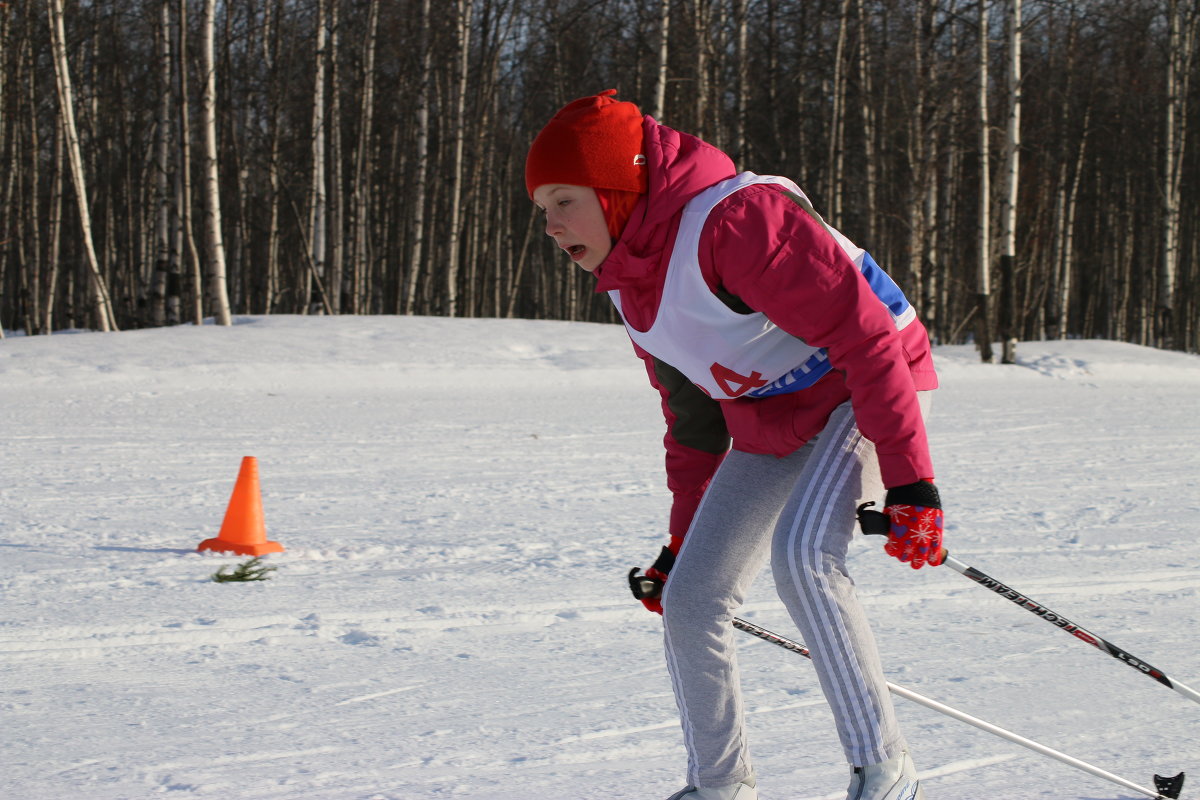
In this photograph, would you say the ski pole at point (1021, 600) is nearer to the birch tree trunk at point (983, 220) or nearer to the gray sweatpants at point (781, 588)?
the gray sweatpants at point (781, 588)

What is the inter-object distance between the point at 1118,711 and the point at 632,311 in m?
1.93

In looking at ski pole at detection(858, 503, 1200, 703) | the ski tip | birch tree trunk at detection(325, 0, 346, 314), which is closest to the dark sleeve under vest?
ski pole at detection(858, 503, 1200, 703)

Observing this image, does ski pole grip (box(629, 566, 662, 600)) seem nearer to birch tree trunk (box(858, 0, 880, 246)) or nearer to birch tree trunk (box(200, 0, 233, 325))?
birch tree trunk (box(200, 0, 233, 325))

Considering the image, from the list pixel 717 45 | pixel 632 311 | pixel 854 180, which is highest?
pixel 717 45

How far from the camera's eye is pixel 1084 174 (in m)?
30.7

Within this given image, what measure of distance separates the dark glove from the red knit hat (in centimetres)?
85

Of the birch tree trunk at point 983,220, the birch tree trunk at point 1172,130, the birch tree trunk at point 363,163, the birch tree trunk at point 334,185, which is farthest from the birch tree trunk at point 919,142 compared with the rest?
the birch tree trunk at point 334,185

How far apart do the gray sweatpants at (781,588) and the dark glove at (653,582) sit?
0.16m

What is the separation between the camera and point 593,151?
213 centimetres

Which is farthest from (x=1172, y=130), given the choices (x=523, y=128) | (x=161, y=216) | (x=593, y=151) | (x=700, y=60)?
(x=593, y=151)

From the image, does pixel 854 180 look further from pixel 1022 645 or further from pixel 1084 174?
pixel 1022 645

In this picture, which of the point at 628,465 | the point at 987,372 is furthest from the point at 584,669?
the point at 987,372

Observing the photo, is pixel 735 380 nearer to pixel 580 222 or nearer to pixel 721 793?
pixel 580 222

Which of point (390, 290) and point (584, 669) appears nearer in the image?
point (584, 669)
